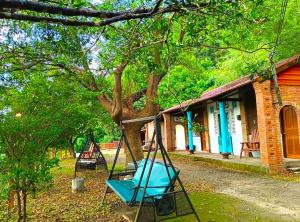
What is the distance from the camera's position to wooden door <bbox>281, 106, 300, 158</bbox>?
1297 centimetres

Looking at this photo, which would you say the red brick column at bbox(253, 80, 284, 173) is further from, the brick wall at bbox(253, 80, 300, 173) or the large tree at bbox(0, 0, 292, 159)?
the large tree at bbox(0, 0, 292, 159)

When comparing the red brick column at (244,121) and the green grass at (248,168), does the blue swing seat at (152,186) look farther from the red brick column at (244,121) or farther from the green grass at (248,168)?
the red brick column at (244,121)

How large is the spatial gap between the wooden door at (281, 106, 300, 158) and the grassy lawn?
17.7 feet

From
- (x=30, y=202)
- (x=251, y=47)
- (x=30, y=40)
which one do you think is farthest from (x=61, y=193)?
(x=251, y=47)

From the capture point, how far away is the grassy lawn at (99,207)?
252 inches

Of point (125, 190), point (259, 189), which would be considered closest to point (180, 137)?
point (259, 189)

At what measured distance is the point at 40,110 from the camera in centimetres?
672

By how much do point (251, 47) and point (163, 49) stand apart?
8920 millimetres

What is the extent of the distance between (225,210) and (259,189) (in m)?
2.54

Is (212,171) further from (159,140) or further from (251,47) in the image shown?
(159,140)

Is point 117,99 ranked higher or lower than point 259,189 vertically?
higher

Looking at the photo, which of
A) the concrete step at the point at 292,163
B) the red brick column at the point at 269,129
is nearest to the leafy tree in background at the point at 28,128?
the red brick column at the point at 269,129

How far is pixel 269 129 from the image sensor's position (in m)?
11.4

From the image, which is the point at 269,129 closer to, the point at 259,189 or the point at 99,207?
the point at 259,189
